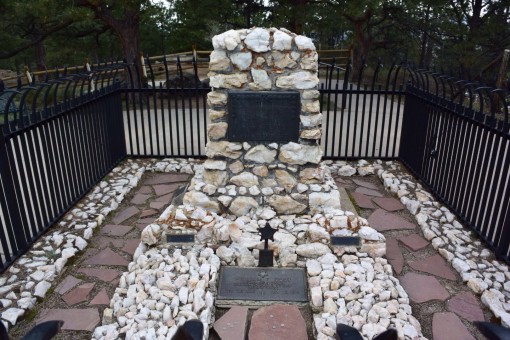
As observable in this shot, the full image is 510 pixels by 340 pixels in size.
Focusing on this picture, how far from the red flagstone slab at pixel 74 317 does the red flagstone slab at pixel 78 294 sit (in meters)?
0.13

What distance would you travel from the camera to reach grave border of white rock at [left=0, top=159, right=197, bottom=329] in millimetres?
3433

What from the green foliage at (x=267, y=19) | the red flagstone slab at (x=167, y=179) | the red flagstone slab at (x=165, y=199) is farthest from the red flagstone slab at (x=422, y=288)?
the green foliage at (x=267, y=19)

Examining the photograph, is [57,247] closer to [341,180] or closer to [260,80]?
[260,80]

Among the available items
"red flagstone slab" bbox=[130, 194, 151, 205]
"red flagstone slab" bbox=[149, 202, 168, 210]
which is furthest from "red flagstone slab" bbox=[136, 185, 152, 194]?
"red flagstone slab" bbox=[149, 202, 168, 210]

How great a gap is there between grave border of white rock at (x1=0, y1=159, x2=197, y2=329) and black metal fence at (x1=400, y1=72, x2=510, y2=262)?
13.9 ft

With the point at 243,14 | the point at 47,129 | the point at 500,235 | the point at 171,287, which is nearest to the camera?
the point at 171,287

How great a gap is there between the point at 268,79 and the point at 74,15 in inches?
313

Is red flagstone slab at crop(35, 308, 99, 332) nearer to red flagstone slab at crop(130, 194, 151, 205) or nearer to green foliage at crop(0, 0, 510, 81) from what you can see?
red flagstone slab at crop(130, 194, 151, 205)

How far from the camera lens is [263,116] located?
172 inches

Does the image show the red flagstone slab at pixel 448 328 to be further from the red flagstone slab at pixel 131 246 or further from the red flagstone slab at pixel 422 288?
Answer: the red flagstone slab at pixel 131 246

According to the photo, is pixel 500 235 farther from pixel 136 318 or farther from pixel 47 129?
pixel 47 129

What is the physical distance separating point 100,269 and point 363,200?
341 centimetres

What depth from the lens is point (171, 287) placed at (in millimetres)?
3377

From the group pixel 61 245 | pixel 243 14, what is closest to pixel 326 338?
pixel 61 245
